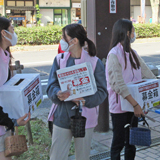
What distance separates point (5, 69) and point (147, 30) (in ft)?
69.0

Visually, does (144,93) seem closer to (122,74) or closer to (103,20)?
(122,74)

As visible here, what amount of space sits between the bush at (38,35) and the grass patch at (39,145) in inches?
563

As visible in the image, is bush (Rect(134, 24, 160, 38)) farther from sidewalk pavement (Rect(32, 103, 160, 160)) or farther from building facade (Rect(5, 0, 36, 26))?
sidewalk pavement (Rect(32, 103, 160, 160))

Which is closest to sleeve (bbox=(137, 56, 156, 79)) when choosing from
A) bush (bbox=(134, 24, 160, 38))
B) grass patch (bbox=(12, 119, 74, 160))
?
grass patch (bbox=(12, 119, 74, 160))

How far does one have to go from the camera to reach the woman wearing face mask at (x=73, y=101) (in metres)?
2.60

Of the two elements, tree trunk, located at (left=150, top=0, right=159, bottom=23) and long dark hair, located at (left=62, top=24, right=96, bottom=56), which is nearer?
long dark hair, located at (left=62, top=24, right=96, bottom=56)

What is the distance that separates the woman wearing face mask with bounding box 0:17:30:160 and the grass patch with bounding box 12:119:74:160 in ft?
5.74

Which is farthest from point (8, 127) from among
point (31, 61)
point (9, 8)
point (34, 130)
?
point (9, 8)

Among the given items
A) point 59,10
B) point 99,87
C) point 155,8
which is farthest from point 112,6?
point 59,10

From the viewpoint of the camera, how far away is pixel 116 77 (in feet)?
9.74

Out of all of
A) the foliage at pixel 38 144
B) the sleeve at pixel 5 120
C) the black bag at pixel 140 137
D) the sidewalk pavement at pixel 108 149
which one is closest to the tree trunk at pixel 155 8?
the sidewalk pavement at pixel 108 149

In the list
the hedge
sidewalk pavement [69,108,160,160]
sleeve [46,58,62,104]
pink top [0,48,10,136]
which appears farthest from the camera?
the hedge

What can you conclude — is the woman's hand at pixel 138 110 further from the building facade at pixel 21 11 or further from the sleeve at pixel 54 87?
the building facade at pixel 21 11

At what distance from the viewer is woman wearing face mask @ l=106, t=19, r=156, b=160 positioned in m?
2.97
